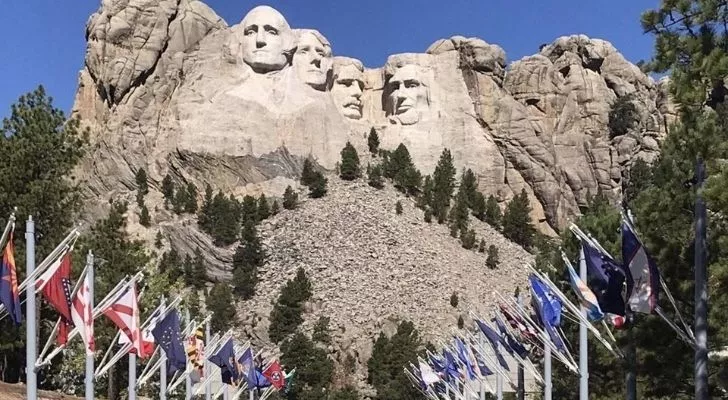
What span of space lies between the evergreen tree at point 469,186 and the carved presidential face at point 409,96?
24.0ft

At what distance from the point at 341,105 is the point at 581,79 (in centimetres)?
2250

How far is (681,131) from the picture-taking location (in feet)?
42.1

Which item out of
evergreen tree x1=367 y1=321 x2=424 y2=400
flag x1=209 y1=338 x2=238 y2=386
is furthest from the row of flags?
evergreen tree x1=367 y1=321 x2=424 y2=400

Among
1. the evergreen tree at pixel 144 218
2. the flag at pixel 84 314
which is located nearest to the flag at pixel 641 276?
the flag at pixel 84 314

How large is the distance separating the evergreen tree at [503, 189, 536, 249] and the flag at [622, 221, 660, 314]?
2754 inches

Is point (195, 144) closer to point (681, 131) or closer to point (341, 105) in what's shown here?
point (341, 105)

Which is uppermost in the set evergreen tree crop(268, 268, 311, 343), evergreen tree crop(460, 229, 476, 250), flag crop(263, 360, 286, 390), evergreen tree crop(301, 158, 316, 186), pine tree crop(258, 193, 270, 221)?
evergreen tree crop(301, 158, 316, 186)

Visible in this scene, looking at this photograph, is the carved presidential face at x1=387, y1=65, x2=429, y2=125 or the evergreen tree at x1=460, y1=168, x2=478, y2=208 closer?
the evergreen tree at x1=460, y1=168, x2=478, y2=208

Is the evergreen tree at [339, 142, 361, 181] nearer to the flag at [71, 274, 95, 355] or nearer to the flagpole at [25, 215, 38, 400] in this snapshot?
the flag at [71, 274, 95, 355]

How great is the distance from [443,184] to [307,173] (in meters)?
11.4

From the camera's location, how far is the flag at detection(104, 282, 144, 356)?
17.6m

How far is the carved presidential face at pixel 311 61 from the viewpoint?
3406 inches

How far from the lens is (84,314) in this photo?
1634 centimetres

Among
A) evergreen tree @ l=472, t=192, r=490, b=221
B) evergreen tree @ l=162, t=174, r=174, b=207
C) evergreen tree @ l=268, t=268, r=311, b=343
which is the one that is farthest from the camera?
evergreen tree @ l=472, t=192, r=490, b=221
